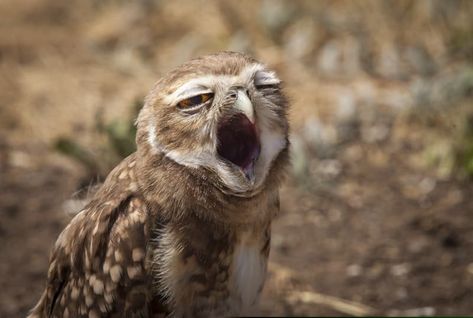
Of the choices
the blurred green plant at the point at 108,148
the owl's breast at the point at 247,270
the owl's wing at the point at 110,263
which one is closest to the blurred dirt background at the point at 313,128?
the blurred green plant at the point at 108,148

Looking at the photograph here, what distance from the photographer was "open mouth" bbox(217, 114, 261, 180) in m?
3.22

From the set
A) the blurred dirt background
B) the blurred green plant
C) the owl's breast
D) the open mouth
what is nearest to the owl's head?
the open mouth

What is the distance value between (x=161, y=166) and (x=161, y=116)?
0.66 feet

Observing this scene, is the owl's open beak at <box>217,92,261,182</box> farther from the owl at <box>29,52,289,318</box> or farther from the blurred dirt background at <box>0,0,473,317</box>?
the blurred dirt background at <box>0,0,473,317</box>

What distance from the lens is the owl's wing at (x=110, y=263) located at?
331 centimetres

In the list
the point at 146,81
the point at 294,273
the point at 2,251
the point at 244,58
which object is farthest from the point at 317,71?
the point at 244,58

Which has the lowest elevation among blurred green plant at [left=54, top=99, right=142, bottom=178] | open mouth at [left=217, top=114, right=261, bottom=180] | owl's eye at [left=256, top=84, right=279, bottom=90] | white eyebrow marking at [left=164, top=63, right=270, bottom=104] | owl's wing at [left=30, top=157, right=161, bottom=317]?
owl's wing at [left=30, top=157, right=161, bottom=317]

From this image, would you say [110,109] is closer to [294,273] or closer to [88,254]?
[294,273]

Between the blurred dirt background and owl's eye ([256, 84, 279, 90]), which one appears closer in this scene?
owl's eye ([256, 84, 279, 90])

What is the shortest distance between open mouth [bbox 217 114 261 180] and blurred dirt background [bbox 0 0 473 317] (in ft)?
4.74

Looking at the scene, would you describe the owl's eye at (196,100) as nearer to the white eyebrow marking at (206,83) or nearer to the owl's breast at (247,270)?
the white eyebrow marking at (206,83)

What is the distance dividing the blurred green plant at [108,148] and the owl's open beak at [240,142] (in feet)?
6.30

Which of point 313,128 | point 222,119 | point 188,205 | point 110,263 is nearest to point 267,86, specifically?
point 222,119

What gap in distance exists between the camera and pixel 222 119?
3158 millimetres
